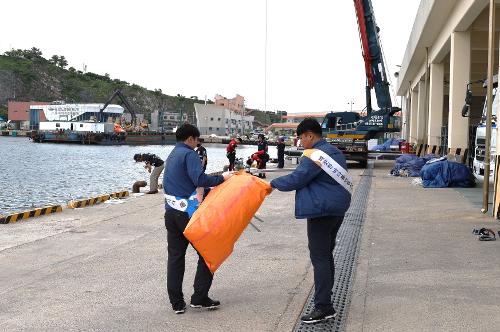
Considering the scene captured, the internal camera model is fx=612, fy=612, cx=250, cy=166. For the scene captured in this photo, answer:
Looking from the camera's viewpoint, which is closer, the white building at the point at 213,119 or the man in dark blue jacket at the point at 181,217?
the man in dark blue jacket at the point at 181,217

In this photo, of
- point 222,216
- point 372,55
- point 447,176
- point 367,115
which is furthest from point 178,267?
point 372,55

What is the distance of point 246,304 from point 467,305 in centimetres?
213

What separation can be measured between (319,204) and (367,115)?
28247 mm

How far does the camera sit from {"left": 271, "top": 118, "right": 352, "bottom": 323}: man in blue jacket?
17.4ft

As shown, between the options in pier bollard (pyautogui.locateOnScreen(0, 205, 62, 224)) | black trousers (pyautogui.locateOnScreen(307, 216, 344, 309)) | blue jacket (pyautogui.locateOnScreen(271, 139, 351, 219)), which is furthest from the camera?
pier bollard (pyautogui.locateOnScreen(0, 205, 62, 224))

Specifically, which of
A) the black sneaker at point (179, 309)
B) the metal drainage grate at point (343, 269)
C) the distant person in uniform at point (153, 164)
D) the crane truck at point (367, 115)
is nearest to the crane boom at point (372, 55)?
the crane truck at point (367, 115)

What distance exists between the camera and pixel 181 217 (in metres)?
5.84

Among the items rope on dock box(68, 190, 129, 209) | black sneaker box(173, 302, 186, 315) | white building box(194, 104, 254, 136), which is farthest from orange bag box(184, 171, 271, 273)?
white building box(194, 104, 254, 136)

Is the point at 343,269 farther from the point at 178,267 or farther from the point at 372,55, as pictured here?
the point at 372,55

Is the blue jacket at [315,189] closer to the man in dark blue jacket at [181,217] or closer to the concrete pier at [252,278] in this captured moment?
the man in dark blue jacket at [181,217]

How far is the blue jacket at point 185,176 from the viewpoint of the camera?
581cm

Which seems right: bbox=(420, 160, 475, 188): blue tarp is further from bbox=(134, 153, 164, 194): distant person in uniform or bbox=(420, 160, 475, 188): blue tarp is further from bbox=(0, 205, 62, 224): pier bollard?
bbox=(0, 205, 62, 224): pier bollard

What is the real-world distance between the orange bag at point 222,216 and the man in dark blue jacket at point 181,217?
0.15 metres

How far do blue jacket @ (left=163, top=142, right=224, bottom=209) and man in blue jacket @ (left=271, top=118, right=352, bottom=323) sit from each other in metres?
0.70
